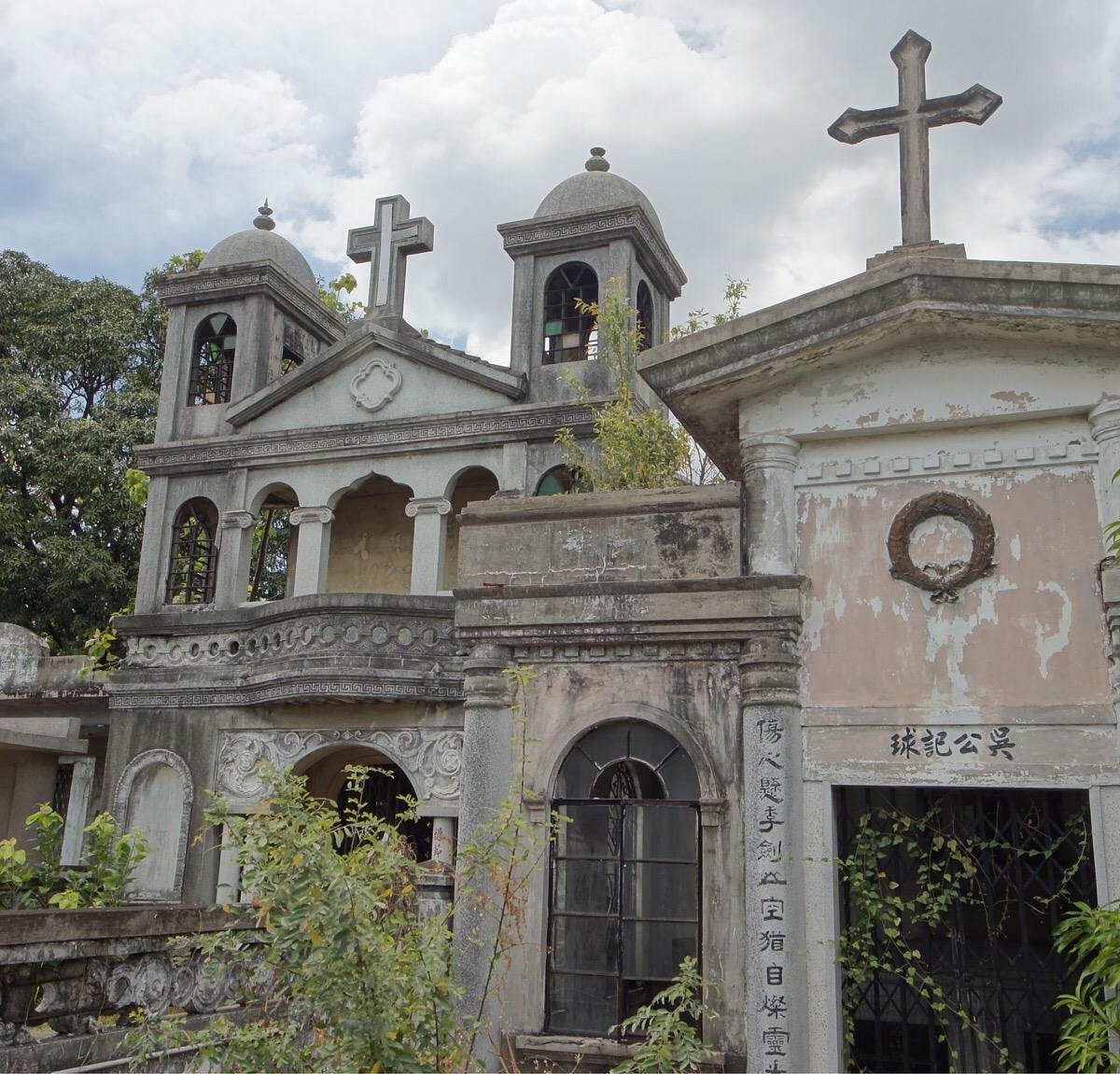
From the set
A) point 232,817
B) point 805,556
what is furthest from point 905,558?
point 232,817

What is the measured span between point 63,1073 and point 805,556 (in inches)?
206

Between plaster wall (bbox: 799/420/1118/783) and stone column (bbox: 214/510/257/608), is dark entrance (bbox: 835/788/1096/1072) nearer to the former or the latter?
plaster wall (bbox: 799/420/1118/783)

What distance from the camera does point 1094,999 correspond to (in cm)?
656

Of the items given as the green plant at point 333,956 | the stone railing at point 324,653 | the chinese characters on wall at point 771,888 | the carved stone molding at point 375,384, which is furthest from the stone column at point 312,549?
the green plant at point 333,956

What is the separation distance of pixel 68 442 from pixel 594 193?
11786 mm

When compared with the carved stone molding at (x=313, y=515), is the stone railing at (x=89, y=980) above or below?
below

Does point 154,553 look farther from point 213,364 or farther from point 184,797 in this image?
point 184,797

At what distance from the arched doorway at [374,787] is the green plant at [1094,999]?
914 cm

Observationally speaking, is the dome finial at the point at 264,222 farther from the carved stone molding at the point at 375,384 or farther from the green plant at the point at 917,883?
the green plant at the point at 917,883

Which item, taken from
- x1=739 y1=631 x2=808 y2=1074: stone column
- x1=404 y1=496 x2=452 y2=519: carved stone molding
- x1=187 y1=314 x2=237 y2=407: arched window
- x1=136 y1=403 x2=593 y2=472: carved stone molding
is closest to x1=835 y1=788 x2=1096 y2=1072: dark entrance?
x1=739 y1=631 x2=808 y2=1074: stone column

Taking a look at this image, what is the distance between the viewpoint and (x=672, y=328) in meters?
16.1

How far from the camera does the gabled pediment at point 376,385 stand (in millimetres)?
15539

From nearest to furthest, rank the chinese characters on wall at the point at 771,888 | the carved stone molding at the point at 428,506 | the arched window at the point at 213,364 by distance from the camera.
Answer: the chinese characters on wall at the point at 771,888 → the carved stone molding at the point at 428,506 → the arched window at the point at 213,364

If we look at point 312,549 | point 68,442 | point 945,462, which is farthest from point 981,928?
point 68,442
